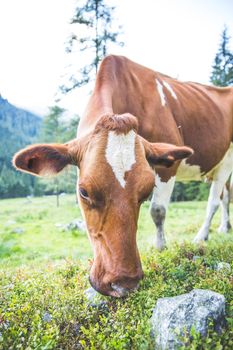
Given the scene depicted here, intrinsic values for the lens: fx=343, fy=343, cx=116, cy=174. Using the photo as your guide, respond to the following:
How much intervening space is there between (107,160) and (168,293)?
4.81 ft

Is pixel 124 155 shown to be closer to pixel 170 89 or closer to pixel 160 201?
pixel 160 201

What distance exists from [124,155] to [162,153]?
780 millimetres

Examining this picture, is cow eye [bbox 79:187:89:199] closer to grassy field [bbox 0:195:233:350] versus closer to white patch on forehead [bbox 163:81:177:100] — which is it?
grassy field [bbox 0:195:233:350]

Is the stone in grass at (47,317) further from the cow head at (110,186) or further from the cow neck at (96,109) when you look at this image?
the cow neck at (96,109)

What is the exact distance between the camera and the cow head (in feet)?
9.23

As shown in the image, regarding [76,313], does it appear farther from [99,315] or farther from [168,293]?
[168,293]

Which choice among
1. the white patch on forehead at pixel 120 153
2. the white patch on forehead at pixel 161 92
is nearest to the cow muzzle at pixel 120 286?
the white patch on forehead at pixel 120 153

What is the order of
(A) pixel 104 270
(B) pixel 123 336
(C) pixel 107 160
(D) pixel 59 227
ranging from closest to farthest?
1. (B) pixel 123 336
2. (A) pixel 104 270
3. (C) pixel 107 160
4. (D) pixel 59 227

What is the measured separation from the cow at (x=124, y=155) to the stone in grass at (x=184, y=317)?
33cm

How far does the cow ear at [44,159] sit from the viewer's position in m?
3.42

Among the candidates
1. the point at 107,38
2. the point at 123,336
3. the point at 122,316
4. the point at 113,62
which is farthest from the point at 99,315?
the point at 107,38

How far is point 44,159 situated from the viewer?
3.51 m

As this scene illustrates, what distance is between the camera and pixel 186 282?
3.62 metres

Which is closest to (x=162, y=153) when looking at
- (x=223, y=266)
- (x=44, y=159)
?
(x=44, y=159)
